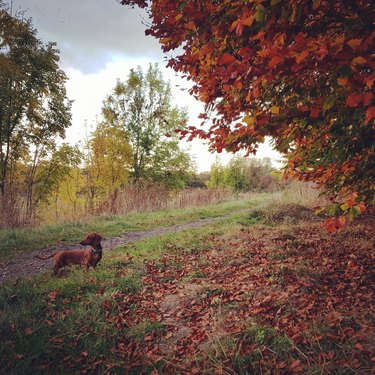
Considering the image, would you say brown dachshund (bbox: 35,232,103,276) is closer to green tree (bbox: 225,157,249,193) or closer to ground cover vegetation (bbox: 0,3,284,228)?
ground cover vegetation (bbox: 0,3,284,228)

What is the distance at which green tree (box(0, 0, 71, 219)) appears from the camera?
986cm

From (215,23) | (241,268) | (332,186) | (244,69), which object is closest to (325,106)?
(244,69)

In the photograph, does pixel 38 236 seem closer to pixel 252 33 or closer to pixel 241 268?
pixel 241 268

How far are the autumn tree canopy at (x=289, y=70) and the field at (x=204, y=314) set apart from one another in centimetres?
121

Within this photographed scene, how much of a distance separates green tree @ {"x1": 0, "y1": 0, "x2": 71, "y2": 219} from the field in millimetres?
7883

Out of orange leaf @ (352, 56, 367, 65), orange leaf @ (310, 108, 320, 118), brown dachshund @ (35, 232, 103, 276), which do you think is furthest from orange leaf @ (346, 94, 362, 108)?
Result: brown dachshund @ (35, 232, 103, 276)

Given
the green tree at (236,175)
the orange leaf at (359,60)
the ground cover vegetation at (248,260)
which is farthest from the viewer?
the green tree at (236,175)

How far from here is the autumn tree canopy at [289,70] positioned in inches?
67.9

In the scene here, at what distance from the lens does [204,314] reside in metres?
3.04

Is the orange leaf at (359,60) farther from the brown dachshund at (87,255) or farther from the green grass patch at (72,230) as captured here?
the green grass patch at (72,230)

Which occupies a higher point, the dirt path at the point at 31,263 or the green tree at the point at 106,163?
the green tree at the point at 106,163

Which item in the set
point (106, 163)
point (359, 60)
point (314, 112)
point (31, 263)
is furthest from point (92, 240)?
point (106, 163)

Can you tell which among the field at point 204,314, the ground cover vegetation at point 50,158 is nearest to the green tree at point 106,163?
the ground cover vegetation at point 50,158

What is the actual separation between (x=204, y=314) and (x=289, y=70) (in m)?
2.55
